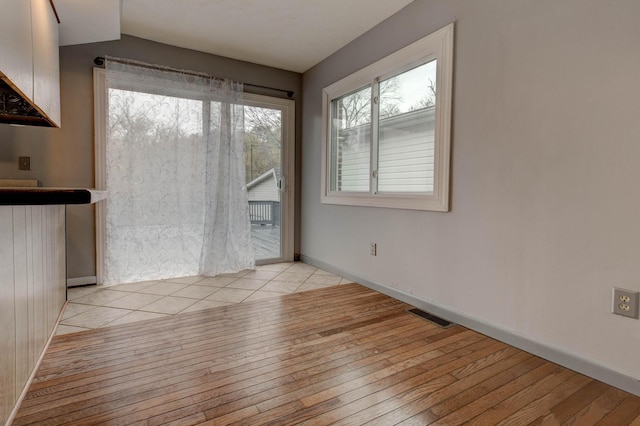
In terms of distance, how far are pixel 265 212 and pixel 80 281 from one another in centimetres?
197

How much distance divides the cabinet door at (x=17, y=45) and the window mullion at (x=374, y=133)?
2441 mm

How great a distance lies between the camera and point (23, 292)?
1.46 metres

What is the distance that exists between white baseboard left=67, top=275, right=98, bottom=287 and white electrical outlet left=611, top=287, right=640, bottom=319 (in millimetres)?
3851

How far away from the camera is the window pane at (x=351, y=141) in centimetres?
328

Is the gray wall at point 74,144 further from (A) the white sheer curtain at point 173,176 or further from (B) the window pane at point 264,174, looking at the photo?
(B) the window pane at point 264,174

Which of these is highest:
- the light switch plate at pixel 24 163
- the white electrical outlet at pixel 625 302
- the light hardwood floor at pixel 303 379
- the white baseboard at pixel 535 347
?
the light switch plate at pixel 24 163

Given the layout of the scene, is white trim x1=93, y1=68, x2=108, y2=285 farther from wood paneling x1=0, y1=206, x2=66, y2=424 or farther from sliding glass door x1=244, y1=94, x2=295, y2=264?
sliding glass door x1=244, y1=94, x2=295, y2=264

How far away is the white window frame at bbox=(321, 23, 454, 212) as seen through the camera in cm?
236

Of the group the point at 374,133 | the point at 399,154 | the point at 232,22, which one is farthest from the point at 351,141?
the point at 232,22

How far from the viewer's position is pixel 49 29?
86.9 inches

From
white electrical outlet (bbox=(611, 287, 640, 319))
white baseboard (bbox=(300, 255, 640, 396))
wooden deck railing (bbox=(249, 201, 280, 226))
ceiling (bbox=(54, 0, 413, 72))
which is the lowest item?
white baseboard (bbox=(300, 255, 640, 396))

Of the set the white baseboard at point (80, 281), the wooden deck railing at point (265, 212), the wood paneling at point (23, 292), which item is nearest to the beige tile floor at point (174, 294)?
the white baseboard at point (80, 281)

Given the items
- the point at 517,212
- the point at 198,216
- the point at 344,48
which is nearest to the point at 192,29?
the point at 344,48

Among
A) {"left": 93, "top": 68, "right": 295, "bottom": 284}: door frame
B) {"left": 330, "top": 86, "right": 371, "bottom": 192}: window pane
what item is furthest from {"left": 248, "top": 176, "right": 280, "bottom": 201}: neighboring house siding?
{"left": 330, "top": 86, "right": 371, "bottom": 192}: window pane
